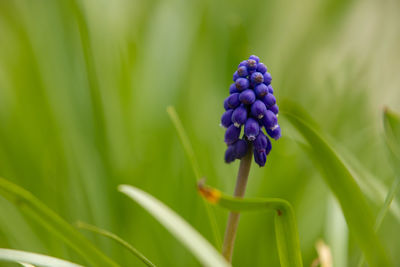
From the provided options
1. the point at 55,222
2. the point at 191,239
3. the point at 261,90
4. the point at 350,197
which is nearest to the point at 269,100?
the point at 261,90

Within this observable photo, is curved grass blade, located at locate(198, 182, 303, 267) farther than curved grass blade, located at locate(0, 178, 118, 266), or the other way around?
curved grass blade, located at locate(0, 178, 118, 266)

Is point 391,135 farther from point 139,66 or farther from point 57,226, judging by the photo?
point 139,66

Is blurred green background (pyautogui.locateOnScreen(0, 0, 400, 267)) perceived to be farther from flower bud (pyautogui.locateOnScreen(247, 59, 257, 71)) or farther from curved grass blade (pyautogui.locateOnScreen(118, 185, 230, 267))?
curved grass blade (pyautogui.locateOnScreen(118, 185, 230, 267))

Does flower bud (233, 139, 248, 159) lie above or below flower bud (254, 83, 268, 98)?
below

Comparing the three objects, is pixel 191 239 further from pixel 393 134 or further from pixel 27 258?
pixel 393 134

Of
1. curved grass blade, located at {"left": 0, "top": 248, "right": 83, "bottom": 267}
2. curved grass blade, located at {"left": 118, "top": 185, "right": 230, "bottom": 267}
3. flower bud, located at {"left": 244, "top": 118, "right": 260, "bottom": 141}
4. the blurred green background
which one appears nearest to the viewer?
curved grass blade, located at {"left": 118, "top": 185, "right": 230, "bottom": 267}

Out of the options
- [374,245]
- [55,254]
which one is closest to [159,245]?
[55,254]

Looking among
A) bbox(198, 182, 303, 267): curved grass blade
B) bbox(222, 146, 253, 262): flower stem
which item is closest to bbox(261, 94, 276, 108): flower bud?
bbox(222, 146, 253, 262): flower stem

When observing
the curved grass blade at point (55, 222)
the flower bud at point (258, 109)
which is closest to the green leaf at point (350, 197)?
the flower bud at point (258, 109)
